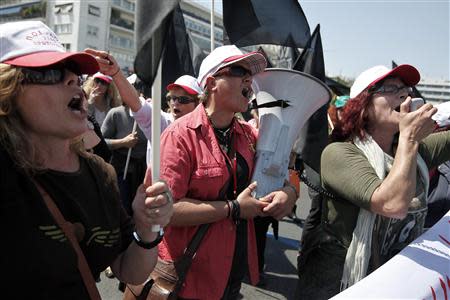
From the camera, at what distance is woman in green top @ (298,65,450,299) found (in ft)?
5.81

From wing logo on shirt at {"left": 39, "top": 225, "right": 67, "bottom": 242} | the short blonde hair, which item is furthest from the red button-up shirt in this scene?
the short blonde hair

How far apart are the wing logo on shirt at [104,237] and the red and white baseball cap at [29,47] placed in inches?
21.2

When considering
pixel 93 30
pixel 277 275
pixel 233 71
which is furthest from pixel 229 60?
pixel 93 30

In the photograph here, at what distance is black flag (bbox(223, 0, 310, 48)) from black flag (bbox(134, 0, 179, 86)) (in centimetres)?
152

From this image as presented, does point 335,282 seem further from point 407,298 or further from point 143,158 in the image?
point 143,158

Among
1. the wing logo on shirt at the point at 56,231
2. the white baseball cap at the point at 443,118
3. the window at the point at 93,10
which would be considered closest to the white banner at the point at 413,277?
the wing logo on shirt at the point at 56,231

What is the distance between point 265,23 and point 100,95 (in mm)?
2712

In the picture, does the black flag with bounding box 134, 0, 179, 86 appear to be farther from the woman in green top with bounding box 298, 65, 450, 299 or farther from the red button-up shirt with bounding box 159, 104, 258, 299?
the woman in green top with bounding box 298, 65, 450, 299

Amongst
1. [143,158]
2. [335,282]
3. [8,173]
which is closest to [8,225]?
[8,173]

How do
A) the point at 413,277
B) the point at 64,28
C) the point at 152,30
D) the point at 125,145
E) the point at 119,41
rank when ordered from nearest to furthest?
1. the point at 152,30
2. the point at 413,277
3. the point at 125,145
4. the point at 64,28
5. the point at 119,41

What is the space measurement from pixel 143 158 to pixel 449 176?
296 cm

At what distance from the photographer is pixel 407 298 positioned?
1.50 m

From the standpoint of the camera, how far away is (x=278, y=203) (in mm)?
1917

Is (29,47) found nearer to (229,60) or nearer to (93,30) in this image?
(229,60)
